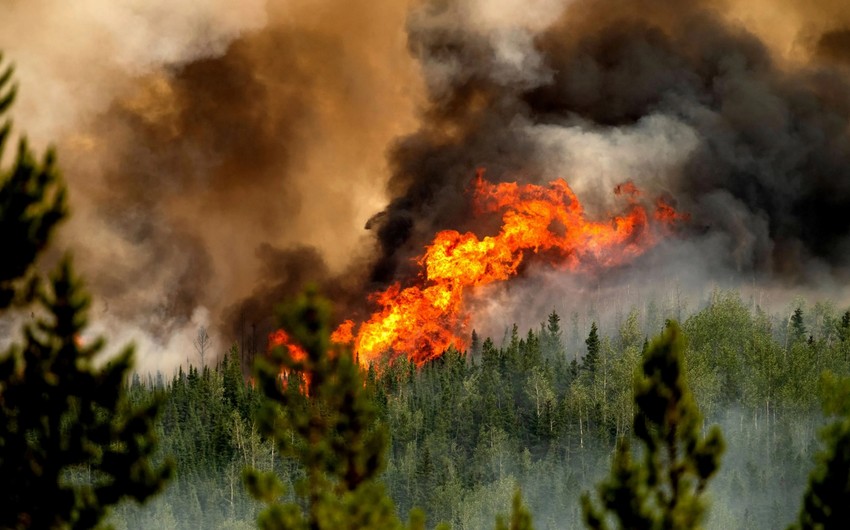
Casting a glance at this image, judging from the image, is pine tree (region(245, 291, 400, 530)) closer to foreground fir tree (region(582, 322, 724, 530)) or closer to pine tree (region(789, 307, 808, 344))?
foreground fir tree (region(582, 322, 724, 530))

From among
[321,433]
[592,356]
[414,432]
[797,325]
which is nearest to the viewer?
[321,433]

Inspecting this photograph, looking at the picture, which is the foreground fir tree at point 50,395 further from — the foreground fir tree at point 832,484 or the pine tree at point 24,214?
the foreground fir tree at point 832,484

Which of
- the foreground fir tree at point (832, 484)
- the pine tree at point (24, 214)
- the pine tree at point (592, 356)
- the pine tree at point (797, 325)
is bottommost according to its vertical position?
the foreground fir tree at point (832, 484)

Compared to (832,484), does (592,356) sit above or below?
above

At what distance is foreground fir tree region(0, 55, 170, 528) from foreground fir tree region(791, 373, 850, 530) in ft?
81.6

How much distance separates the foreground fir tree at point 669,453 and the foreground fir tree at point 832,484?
3.88 metres

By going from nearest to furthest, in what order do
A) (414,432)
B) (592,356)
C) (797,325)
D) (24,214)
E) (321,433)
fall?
(24,214) < (321,433) < (414,432) < (592,356) < (797,325)

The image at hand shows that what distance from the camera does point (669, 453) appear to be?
36.0 metres

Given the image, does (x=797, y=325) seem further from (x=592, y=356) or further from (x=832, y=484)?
(x=832, y=484)

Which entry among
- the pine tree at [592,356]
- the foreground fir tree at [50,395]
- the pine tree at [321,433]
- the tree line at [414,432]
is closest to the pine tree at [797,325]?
the tree line at [414,432]

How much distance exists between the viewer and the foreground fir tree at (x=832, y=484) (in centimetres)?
3578

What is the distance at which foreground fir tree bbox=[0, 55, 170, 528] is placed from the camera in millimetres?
21828

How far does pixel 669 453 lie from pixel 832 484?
6.04m

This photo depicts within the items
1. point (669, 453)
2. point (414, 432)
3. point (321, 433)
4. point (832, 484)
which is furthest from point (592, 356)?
point (321, 433)
